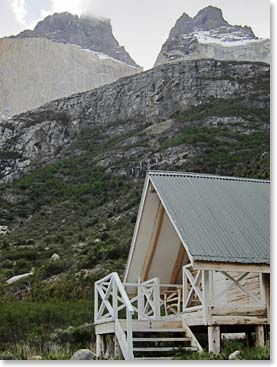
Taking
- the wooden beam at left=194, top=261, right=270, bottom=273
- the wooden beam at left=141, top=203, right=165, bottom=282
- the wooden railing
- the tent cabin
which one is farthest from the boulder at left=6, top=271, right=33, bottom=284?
the wooden beam at left=194, top=261, right=270, bottom=273

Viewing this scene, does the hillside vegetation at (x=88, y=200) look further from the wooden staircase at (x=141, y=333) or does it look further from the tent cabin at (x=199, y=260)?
the wooden staircase at (x=141, y=333)

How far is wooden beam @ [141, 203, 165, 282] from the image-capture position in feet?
26.9

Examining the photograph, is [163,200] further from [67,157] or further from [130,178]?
[67,157]

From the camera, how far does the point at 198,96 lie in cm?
2867

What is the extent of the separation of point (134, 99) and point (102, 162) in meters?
9.79

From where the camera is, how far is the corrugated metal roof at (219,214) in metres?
6.77

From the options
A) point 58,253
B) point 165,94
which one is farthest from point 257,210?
point 165,94

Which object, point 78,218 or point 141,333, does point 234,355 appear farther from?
point 78,218

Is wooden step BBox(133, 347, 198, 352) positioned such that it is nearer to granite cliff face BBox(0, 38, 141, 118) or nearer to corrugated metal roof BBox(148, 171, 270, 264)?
corrugated metal roof BBox(148, 171, 270, 264)

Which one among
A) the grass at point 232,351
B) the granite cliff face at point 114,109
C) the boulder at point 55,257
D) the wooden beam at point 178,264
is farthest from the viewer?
the granite cliff face at point 114,109

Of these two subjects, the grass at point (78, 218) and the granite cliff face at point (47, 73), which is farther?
the granite cliff face at point (47, 73)

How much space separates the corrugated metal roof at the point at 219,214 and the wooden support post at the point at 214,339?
719 mm

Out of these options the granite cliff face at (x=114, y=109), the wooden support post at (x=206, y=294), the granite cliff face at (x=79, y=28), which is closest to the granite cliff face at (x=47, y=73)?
the granite cliff face at (x=114, y=109)

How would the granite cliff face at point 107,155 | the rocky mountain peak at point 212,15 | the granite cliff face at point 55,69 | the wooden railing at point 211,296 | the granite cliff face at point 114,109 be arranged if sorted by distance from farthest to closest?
1. the granite cliff face at point 114,109
2. the granite cliff face at point 55,69
3. the granite cliff face at point 107,155
4. the rocky mountain peak at point 212,15
5. the wooden railing at point 211,296
